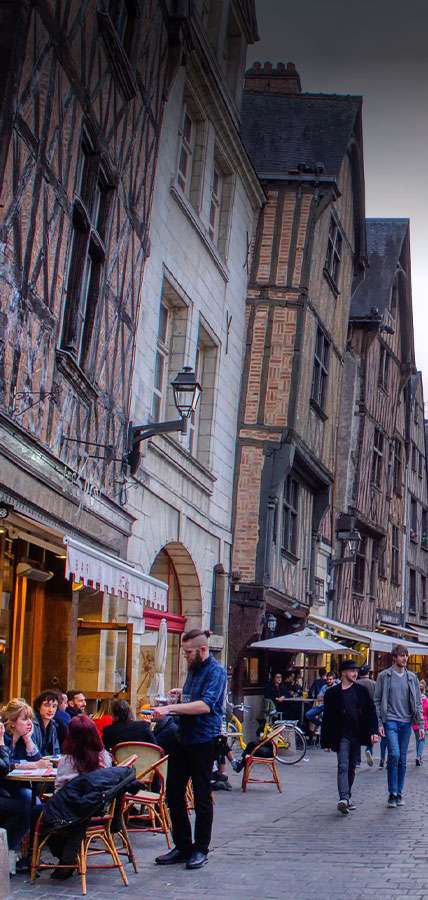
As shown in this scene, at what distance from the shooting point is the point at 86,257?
10.3 m

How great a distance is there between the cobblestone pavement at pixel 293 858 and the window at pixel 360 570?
16.9 meters

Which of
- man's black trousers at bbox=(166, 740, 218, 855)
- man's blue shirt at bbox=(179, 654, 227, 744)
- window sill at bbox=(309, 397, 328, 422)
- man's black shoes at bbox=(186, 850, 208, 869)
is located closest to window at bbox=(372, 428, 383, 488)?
window sill at bbox=(309, 397, 328, 422)

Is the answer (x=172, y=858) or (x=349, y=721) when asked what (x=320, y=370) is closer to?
(x=349, y=721)

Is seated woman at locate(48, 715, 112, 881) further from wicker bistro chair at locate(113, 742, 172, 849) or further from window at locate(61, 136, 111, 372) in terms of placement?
window at locate(61, 136, 111, 372)

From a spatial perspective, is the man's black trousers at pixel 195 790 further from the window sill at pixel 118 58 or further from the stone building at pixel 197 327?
the window sill at pixel 118 58

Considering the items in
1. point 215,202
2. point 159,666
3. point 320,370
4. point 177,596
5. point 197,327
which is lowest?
point 159,666

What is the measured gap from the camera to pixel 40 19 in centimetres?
833

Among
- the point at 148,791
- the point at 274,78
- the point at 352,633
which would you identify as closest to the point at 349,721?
the point at 148,791

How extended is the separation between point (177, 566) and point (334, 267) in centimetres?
839

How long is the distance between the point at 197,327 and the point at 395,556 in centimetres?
1889

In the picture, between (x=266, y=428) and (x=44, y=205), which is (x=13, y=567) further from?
(x=266, y=428)

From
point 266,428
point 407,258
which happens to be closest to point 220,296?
point 266,428

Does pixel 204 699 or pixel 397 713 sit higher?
pixel 204 699

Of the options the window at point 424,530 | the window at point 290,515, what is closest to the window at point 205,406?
the window at point 290,515
